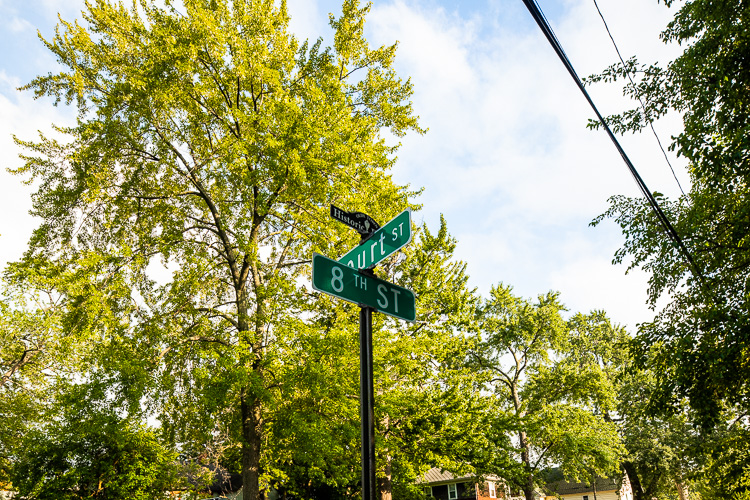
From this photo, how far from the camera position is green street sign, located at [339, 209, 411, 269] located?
4.95 meters

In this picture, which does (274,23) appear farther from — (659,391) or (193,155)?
(659,391)

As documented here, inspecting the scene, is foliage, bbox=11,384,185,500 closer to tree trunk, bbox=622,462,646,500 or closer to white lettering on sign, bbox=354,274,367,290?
white lettering on sign, bbox=354,274,367,290

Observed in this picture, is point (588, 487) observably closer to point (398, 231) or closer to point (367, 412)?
point (367, 412)

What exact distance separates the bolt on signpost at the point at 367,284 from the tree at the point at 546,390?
1908 cm

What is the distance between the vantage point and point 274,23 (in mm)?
15977

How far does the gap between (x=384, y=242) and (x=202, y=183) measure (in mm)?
12573

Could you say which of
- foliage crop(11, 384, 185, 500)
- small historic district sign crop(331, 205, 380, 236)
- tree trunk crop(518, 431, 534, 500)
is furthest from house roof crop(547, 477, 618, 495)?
small historic district sign crop(331, 205, 380, 236)

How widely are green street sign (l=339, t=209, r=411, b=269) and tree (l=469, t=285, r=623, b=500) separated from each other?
19273 mm

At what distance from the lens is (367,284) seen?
4973 millimetres

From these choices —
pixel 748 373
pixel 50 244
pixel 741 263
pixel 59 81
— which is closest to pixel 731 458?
pixel 748 373

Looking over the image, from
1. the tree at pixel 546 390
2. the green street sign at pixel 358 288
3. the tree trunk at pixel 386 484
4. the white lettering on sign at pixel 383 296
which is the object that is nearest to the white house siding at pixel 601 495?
the tree at pixel 546 390

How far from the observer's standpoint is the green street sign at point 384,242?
16.3 ft

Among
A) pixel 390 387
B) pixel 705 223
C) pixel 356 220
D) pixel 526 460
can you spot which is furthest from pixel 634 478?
pixel 356 220

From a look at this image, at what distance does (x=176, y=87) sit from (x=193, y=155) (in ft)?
8.97
